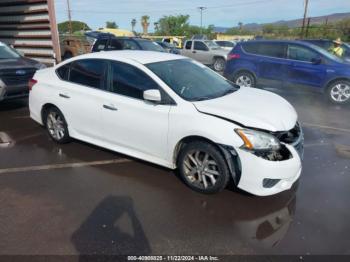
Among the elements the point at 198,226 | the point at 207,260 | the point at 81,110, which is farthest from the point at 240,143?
the point at 81,110

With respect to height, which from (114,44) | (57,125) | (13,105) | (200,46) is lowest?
(13,105)

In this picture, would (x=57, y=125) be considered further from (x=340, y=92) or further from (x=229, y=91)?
(x=340, y=92)

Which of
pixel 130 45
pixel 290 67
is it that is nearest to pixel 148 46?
pixel 130 45

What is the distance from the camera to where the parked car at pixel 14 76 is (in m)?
7.58

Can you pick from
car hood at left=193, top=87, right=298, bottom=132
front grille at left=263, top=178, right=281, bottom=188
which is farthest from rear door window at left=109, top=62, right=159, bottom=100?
front grille at left=263, top=178, right=281, bottom=188

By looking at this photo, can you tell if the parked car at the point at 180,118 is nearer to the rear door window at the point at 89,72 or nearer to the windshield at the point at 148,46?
the rear door window at the point at 89,72

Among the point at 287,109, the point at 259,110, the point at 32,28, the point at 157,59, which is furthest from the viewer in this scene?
the point at 32,28

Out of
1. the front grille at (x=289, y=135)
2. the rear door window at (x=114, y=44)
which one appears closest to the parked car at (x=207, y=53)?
the rear door window at (x=114, y=44)

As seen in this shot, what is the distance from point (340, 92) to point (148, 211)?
729 centimetres

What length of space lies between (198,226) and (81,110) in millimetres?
2644

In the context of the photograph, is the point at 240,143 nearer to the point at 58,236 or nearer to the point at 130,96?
the point at 130,96

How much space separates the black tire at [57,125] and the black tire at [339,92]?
23.1 ft

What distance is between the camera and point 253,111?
3934 mm

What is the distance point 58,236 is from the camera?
325cm
